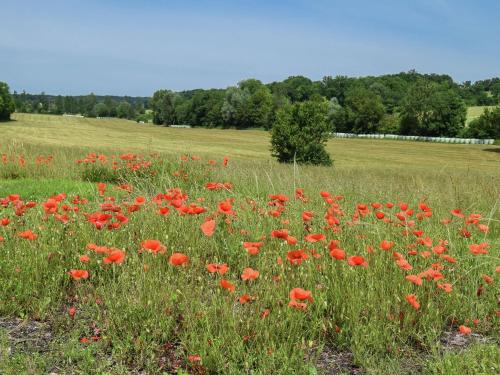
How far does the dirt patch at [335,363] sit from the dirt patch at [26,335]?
1623 mm

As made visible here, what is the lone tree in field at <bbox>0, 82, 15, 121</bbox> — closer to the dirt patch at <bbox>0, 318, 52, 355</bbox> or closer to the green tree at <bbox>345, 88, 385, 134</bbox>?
the green tree at <bbox>345, 88, 385, 134</bbox>

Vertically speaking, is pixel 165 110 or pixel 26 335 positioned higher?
pixel 165 110

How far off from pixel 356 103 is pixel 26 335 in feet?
272

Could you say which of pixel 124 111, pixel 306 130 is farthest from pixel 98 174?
pixel 124 111

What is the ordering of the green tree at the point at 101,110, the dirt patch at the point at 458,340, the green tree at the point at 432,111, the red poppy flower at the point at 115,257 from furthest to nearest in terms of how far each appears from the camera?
the green tree at the point at 101,110 < the green tree at the point at 432,111 < the dirt patch at the point at 458,340 < the red poppy flower at the point at 115,257

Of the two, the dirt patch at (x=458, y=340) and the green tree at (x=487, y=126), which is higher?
the green tree at (x=487, y=126)

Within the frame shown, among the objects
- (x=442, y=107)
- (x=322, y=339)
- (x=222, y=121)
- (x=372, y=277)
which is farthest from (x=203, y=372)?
(x=222, y=121)

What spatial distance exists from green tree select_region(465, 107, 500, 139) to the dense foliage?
3120 millimetres

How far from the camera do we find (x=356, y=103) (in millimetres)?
82000

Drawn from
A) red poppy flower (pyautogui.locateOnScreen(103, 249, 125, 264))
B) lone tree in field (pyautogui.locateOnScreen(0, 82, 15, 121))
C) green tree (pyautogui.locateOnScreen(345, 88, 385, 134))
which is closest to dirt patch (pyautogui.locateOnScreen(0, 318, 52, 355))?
red poppy flower (pyautogui.locateOnScreen(103, 249, 125, 264))

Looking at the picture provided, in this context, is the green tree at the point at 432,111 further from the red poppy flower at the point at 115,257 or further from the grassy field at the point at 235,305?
the red poppy flower at the point at 115,257

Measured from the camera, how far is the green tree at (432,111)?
69.9 m

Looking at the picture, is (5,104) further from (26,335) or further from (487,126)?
(26,335)

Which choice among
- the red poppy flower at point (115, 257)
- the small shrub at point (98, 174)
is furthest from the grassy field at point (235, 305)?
the small shrub at point (98, 174)
